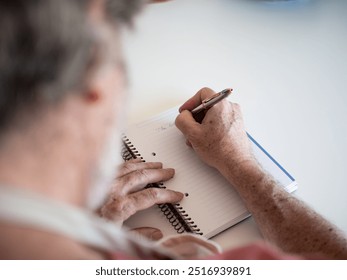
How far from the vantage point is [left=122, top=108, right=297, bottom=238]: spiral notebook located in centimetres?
79

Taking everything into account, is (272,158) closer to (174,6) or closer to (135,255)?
(135,255)

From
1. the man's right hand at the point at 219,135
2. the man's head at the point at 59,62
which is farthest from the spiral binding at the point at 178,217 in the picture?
the man's head at the point at 59,62

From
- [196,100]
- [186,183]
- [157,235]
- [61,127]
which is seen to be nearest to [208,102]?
[196,100]

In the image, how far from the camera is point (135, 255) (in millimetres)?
543

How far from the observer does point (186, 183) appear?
846 millimetres

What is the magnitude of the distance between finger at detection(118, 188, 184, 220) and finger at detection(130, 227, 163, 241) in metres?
0.03

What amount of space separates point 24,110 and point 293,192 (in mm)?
615

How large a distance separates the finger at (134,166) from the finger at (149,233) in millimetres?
125

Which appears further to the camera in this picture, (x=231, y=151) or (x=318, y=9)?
(x=318, y=9)

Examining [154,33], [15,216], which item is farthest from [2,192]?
[154,33]

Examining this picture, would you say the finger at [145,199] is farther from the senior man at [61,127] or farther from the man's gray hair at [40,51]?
the man's gray hair at [40,51]

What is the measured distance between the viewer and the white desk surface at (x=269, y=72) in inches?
35.4

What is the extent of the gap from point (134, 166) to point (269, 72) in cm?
50

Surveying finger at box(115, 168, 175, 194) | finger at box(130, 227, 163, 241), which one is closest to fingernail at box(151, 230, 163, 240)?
finger at box(130, 227, 163, 241)
